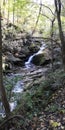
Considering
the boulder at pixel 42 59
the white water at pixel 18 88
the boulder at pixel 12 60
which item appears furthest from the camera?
the boulder at pixel 42 59

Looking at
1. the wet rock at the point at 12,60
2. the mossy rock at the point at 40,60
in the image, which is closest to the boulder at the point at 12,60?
the wet rock at the point at 12,60

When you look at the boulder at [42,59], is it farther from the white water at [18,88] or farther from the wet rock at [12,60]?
the white water at [18,88]

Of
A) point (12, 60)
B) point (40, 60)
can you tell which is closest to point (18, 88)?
point (12, 60)

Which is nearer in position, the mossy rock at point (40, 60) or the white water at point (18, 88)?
the white water at point (18, 88)

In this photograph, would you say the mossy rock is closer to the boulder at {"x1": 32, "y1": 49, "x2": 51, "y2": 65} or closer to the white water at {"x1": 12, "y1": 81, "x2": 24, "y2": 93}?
the boulder at {"x1": 32, "y1": 49, "x2": 51, "y2": 65}

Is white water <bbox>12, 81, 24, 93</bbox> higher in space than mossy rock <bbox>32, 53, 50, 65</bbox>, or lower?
higher

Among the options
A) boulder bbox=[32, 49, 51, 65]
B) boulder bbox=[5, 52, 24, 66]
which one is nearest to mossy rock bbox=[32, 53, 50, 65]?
boulder bbox=[32, 49, 51, 65]

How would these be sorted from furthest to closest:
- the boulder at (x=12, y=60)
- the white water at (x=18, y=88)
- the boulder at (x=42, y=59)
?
the boulder at (x=42, y=59) < the boulder at (x=12, y=60) < the white water at (x=18, y=88)

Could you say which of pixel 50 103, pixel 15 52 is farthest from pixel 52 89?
pixel 15 52

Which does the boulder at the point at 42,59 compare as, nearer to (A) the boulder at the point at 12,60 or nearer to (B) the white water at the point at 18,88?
(A) the boulder at the point at 12,60

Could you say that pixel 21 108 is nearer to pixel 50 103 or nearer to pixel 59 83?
pixel 50 103

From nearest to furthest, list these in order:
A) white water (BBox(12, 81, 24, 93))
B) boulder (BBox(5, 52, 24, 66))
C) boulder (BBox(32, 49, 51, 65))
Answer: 1. white water (BBox(12, 81, 24, 93))
2. boulder (BBox(5, 52, 24, 66))
3. boulder (BBox(32, 49, 51, 65))

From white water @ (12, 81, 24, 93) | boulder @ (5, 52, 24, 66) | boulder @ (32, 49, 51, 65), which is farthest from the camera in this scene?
boulder @ (32, 49, 51, 65)

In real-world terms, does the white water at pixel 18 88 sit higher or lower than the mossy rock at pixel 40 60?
higher
